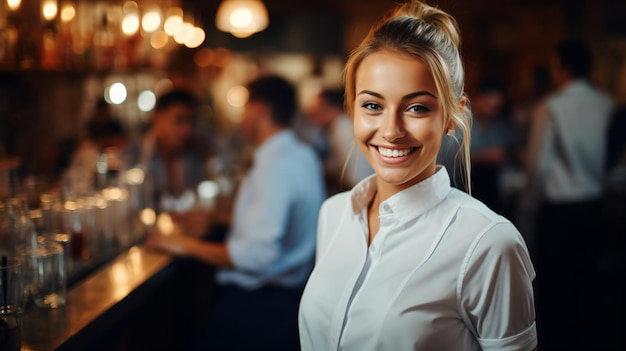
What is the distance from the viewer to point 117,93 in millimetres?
6066

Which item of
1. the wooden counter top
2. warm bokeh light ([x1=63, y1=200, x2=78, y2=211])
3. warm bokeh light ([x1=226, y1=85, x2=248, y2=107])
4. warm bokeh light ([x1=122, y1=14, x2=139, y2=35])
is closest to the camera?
the wooden counter top

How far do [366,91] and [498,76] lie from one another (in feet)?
28.3

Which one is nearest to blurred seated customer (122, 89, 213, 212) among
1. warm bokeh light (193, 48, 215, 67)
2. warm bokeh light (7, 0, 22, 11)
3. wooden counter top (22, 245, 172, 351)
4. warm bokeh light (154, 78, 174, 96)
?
wooden counter top (22, 245, 172, 351)

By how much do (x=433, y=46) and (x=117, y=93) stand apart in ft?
17.1

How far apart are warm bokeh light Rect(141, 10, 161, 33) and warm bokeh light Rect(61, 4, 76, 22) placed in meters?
1.10

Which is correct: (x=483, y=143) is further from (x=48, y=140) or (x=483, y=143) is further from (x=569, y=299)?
(x=48, y=140)

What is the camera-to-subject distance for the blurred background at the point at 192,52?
9.86 feet

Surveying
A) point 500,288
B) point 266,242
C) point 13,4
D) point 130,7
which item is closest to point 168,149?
point 130,7

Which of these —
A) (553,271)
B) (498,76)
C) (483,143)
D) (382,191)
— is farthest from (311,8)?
(382,191)

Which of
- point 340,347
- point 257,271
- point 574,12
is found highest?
point 574,12

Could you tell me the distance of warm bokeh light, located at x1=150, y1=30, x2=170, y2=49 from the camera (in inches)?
176

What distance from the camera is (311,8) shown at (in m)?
10.0

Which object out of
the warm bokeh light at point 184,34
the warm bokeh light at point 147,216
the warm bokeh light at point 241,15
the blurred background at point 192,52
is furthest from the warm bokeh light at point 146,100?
the warm bokeh light at point 147,216

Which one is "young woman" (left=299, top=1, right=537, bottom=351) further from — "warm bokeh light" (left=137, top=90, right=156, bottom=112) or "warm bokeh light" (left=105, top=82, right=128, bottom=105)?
"warm bokeh light" (left=137, top=90, right=156, bottom=112)
